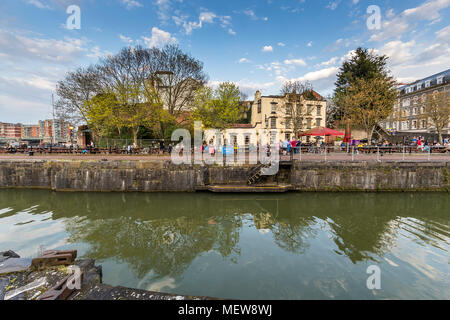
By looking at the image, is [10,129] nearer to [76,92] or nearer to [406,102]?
[76,92]

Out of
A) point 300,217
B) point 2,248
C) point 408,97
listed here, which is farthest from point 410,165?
point 408,97

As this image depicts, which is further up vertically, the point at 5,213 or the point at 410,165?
the point at 410,165

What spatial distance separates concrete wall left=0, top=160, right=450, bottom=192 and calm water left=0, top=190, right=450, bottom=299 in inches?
45.5

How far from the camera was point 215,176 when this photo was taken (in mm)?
14539

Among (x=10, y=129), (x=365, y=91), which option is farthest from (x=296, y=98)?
(x=10, y=129)

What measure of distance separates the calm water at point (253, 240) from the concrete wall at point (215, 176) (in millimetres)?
1154

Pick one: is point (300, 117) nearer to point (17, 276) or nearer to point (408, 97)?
point (17, 276)

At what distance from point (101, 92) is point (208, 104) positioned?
45.7 feet

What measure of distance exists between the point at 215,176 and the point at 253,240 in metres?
7.44

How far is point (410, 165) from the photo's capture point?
1362 cm

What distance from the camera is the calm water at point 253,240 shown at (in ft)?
16.8

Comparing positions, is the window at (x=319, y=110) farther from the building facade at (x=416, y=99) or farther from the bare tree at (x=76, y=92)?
the bare tree at (x=76, y=92)

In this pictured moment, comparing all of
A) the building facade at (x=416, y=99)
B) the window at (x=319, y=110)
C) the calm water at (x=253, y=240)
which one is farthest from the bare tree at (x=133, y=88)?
the building facade at (x=416, y=99)

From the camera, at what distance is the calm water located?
5129 mm
